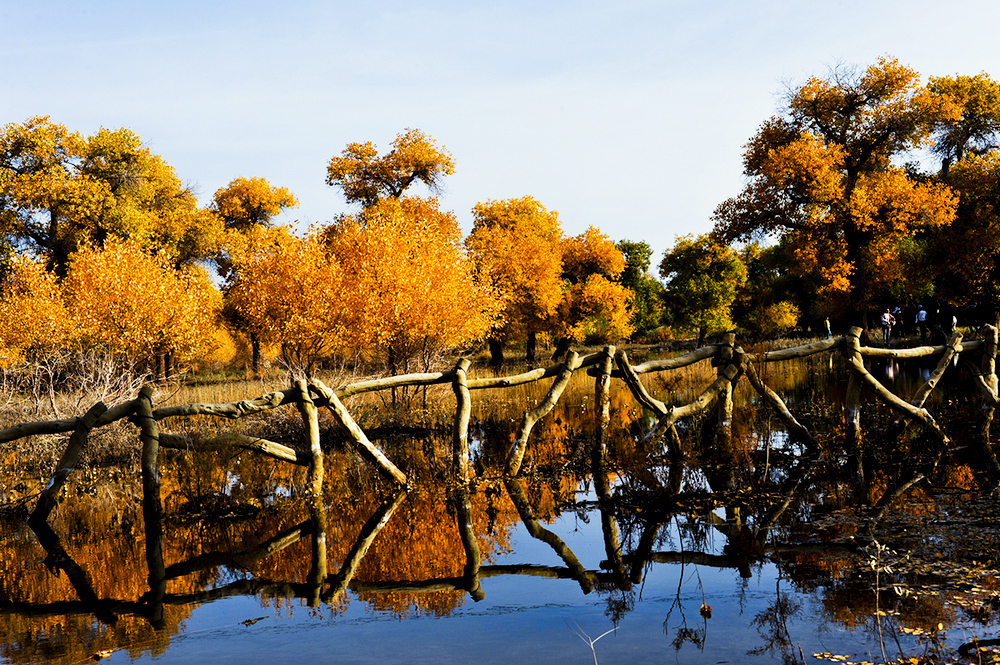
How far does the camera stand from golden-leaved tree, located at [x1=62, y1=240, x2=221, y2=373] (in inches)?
1198

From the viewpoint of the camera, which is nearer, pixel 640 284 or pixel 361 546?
pixel 361 546

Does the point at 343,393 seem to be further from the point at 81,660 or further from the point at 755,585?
the point at 755,585

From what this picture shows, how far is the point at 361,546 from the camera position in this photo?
797 cm

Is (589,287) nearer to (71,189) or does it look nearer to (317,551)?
(71,189)

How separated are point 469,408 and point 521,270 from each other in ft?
107

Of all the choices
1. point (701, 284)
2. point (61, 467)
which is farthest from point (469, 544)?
point (701, 284)

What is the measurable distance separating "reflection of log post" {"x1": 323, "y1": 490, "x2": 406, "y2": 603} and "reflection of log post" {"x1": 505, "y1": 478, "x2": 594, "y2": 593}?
4.93 ft

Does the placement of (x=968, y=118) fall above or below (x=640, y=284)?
above

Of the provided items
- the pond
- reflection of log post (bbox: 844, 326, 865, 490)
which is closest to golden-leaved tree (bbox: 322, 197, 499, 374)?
the pond

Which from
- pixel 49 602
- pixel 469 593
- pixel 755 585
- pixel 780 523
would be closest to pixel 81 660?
pixel 49 602

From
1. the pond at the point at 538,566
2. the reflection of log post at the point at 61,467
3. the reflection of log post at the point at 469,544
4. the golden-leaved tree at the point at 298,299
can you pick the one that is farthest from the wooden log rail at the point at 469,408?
the golden-leaved tree at the point at 298,299

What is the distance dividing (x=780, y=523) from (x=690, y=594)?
7.23 feet

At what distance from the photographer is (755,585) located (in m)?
6.07

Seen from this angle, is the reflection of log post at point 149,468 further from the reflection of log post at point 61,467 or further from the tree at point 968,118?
the tree at point 968,118
